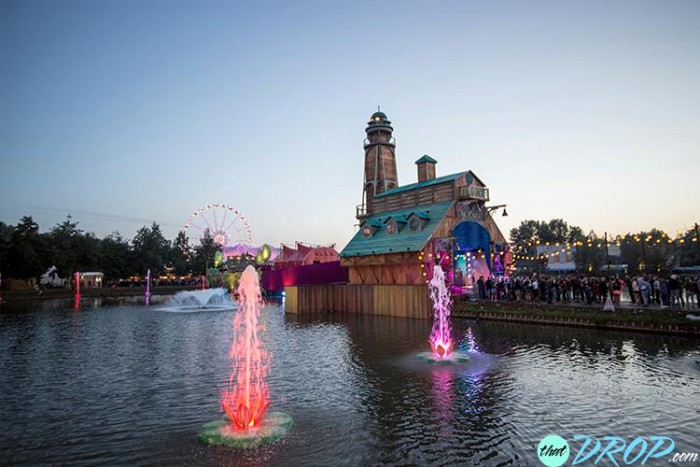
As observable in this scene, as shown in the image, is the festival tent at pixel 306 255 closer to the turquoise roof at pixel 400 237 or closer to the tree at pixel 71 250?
the turquoise roof at pixel 400 237

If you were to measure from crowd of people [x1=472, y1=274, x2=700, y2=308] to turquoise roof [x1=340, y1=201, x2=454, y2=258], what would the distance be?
6.06 metres

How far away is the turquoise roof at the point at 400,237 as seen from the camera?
35.9 meters

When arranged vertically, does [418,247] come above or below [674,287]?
above

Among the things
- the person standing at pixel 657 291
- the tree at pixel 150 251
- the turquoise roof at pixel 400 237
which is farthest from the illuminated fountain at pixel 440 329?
the tree at pixel 150 251

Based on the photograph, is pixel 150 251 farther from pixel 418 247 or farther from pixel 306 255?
pixel 418 247

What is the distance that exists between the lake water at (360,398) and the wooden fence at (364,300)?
9714 mm

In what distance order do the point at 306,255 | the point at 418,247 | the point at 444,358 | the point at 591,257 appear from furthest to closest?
the point at 591,257, the point at 306,255, the point at 418,247, the point at 444,358

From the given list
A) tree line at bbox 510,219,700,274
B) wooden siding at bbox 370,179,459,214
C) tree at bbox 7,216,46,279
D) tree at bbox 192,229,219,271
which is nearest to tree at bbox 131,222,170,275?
tree at bbox 192,229,219,271

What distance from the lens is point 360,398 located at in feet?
41.4

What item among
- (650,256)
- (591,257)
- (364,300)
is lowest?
(364,300)

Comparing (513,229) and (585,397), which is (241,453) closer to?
(585,397)

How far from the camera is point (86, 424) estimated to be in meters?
10.7

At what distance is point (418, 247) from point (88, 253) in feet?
254

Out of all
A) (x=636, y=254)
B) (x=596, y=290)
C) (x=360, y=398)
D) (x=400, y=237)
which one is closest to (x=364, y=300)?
(x=400, y=237)
